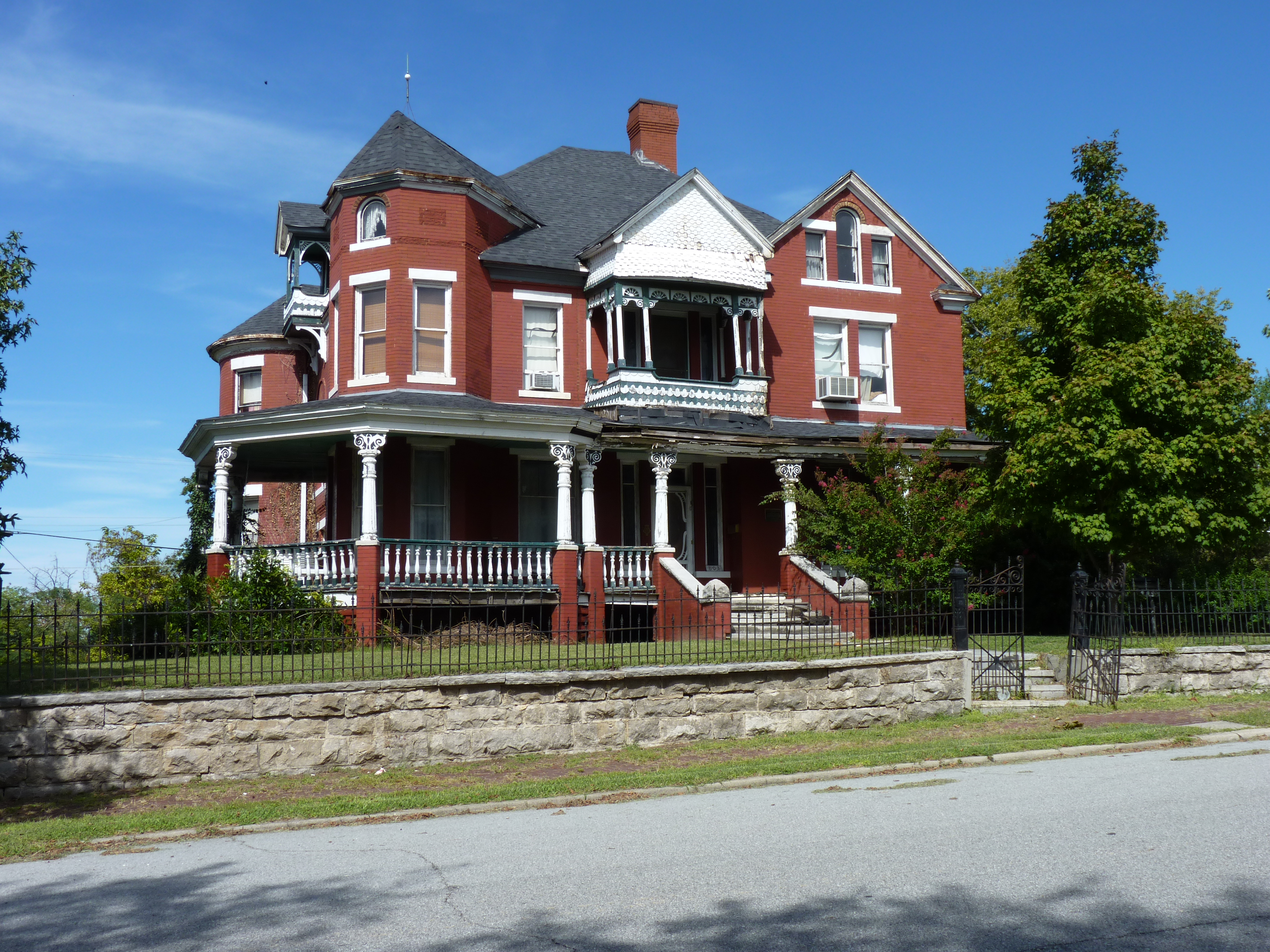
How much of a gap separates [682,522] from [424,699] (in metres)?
12.8

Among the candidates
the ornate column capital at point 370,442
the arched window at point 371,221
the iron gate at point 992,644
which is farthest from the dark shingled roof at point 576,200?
the iron gate at point 992,644

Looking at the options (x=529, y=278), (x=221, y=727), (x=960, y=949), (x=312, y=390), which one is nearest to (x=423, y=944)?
(x=960, y=949)

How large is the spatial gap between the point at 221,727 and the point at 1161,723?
10962 millimetres

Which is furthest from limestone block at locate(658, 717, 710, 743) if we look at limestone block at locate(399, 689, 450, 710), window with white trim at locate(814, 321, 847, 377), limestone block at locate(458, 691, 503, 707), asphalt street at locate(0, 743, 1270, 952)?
window with white trim at locate(814, 321, 847, 377)

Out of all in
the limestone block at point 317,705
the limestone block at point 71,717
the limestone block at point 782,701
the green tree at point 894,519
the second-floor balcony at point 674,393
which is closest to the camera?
the limestone block at point 71,717

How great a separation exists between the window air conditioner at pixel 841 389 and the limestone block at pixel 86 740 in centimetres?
1748

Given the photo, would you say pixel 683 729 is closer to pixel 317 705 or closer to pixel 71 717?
pixel 317 705

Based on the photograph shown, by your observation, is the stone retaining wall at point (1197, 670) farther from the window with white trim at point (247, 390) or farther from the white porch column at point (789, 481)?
the window with white trim at point (247, 390)

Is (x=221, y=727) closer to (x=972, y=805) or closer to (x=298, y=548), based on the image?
(x=972, y=805)

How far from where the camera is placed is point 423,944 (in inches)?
223

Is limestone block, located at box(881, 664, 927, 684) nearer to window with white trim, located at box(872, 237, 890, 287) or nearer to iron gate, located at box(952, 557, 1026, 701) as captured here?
iron gate, located at box(952, 557, 1026, 701)

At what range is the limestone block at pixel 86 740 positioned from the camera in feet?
36.8

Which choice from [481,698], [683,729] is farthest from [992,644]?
[481,698]

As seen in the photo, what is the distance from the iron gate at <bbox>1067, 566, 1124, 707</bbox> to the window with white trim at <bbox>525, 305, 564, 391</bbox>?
11770 millimetres
